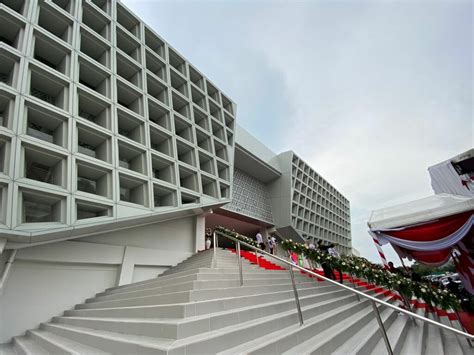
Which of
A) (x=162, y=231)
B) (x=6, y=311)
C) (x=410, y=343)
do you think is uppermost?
(x=162, y=231)

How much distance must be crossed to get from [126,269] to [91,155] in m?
4.31

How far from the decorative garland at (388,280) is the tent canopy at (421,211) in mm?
1730

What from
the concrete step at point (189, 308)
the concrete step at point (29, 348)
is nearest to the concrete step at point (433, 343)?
the concrete step at point (189, 308)

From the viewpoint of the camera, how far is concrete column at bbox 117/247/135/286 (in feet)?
25.2

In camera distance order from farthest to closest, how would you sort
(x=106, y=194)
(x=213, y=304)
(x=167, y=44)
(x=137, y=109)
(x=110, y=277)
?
(x=167, y=44) → (x=137, y=109) → (x=110, y=277) → (x=106, y=194) → (x=213, y=304)

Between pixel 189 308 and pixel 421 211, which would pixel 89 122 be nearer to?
pixel 189 308

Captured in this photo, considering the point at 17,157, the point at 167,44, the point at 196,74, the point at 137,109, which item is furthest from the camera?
the point at 196,74

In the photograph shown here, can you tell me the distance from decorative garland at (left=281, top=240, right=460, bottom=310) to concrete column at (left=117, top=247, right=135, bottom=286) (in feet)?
20.8

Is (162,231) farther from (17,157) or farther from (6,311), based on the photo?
(17,157)

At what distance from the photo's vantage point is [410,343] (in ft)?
14.2

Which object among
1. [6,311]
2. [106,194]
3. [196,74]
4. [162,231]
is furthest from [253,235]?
[6,311]

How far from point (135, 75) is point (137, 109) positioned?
174 cm

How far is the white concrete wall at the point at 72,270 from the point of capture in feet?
17.9

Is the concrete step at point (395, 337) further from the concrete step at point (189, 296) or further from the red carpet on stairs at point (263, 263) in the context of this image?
the red carpet on stairs at point (263, 263)
